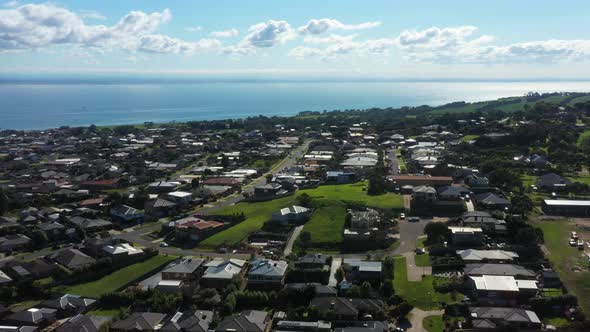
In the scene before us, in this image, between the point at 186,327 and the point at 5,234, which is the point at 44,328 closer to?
the point at 186,327

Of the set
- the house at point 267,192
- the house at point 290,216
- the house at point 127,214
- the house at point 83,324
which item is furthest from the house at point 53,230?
the house at point 267,192

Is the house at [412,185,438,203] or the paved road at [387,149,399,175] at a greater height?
the house at [412,185,438,203]

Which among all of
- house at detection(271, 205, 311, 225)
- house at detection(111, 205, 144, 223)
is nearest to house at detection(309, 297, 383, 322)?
house at detection(271, 205, 311, 225)

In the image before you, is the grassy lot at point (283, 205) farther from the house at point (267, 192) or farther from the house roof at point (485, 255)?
the house roof at point (485, 255)

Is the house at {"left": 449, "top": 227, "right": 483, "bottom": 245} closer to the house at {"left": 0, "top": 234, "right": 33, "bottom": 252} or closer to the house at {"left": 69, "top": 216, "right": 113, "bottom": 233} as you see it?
the house at {"left": 69, "top": 216, "right": 113, "bottom": 233}

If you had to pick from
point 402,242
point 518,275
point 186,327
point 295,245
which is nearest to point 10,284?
point 186,327
